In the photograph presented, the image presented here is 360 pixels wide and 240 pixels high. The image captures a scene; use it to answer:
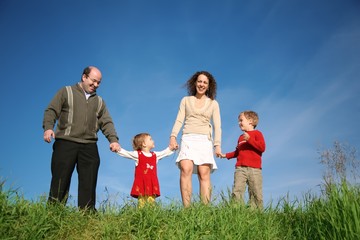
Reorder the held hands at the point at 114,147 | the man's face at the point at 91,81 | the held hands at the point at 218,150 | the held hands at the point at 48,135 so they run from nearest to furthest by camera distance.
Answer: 1. the held hands at the point at 48,135
2. the man's face at the point at 91,81
3. the held hands at the point at 114,147
4. the held hands at the point at 218,150

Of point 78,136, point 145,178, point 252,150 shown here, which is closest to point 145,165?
point 145,178

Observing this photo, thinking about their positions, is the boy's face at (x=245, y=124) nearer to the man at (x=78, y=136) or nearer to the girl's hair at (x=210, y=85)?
the girl's hair at (x=210, y=85)

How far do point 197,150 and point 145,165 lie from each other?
4.20ft

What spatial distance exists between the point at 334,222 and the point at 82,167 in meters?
4.07

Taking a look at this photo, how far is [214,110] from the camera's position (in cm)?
780

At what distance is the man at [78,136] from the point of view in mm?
6688

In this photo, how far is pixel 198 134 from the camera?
7.49 meters

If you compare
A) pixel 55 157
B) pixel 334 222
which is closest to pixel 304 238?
pixel 334 222

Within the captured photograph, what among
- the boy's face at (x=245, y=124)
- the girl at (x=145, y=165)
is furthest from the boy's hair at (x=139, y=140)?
the boy's face at (x=245, y=124)

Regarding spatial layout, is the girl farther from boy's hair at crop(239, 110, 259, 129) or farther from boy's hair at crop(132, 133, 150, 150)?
boy's hair at crop(239, 110, 259, 129)

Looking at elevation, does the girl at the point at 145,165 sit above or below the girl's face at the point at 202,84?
below

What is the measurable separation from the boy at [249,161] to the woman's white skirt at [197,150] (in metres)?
0.44

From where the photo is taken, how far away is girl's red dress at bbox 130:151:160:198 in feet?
25.6

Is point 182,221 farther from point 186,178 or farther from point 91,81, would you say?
point 91,81
